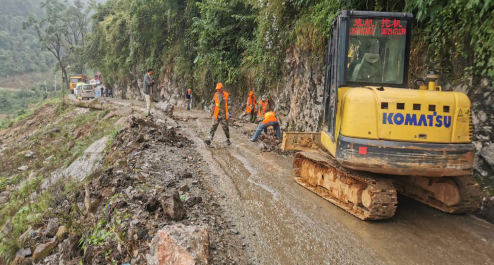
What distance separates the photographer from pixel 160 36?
28.5 meters

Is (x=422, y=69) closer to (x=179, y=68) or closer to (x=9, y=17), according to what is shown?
(x=179, y=68)

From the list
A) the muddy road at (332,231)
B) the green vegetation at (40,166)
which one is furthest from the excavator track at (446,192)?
the green vegetation at (40,166)

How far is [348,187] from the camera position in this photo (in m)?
5.27

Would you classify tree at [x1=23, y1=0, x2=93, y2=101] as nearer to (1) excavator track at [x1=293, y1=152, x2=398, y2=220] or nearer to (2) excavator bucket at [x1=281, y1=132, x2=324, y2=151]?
(2) excavator bucket at [x1=281, y1=132, x2=324, y2=151]

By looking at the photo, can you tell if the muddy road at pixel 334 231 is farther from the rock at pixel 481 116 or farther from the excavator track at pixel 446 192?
the rock at pixel 481 116

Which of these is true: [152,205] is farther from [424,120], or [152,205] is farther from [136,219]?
[424,120]

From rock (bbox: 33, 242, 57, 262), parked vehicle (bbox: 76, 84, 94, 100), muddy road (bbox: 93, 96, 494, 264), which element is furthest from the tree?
muddy road (bbox: 93, 96, 494, 264)

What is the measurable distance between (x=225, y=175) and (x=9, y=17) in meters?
129

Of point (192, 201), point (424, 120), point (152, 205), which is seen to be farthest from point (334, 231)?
point (152, 205)

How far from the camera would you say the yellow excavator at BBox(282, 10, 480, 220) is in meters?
4.39

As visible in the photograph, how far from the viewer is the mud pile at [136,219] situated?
397cm

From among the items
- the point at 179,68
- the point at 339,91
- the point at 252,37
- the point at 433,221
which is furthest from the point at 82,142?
the point at 433,221

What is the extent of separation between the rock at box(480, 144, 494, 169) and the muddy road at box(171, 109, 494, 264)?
0.96 m

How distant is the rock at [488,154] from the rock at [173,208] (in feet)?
16.1
